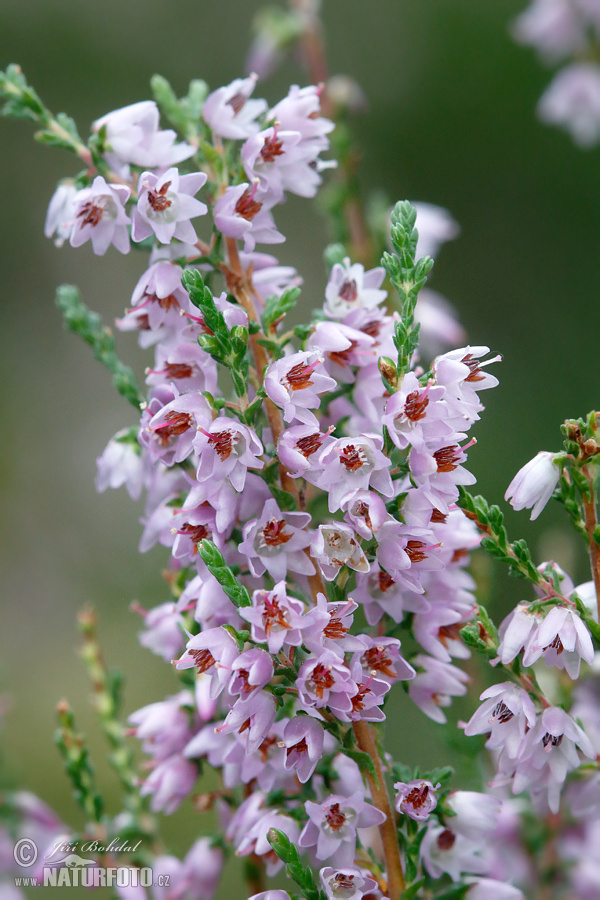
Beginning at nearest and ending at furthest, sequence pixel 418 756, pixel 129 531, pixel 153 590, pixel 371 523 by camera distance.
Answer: pixel 371 523, pixel 418 756, pixel 153 590, pixel 129 531

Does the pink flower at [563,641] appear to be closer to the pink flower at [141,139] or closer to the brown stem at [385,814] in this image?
the brown stem at [385,814]

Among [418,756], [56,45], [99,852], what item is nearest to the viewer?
[99,852]

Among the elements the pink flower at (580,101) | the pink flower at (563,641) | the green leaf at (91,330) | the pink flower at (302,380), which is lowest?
the pink flower at (563,641)

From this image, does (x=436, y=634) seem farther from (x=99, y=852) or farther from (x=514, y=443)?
(x=514, y=443)

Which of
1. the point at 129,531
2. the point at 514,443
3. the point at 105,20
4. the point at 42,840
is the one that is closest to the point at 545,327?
the point at 514,443

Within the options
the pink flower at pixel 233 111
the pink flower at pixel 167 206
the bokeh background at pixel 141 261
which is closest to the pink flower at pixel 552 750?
the pink flower at pixel 167 206

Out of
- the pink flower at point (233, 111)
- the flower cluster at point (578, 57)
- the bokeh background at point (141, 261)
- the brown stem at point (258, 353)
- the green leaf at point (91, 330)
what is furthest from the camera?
the bokeh background at point (141, 261)
